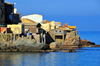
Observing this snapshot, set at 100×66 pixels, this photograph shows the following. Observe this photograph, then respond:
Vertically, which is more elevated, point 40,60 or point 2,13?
point 2,13

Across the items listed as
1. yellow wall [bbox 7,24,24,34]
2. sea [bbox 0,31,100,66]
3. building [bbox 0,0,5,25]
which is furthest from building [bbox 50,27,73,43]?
sea [bbox 0,31,100,66]

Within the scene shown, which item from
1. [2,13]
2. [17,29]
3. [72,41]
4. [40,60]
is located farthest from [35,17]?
[40,60]

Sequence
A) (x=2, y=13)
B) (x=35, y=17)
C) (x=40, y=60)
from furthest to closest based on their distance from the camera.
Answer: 1. (x=35, y=17)
2. (x=2, y=13)
3. (x=40, y=60)

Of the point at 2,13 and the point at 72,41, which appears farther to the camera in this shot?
the point at 72,41

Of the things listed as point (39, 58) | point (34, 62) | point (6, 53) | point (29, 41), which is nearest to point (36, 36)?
point (29, 41)

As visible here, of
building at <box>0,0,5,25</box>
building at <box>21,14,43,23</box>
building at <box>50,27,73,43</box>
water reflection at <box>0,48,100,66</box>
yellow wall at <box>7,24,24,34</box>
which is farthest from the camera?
building at <box>21,14,43,23</box>

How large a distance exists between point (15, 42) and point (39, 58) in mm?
12321

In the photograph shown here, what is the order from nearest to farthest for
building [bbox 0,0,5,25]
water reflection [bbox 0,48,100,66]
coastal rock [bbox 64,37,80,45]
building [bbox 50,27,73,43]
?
water reflection [bbox 0,48,100,66]
building [bbox 0,0,5,25]
coastal rock [bbox 64,37,80,45]
building [bbox 50,27,73,43]

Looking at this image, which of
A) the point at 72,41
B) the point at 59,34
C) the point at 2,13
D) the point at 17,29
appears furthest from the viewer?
the point at 59,34

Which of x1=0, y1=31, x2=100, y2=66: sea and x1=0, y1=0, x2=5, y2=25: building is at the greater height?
x1=0, y1=0, x2=5, y2=25: building

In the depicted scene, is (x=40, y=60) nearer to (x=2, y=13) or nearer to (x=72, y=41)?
(x=2, y=13)

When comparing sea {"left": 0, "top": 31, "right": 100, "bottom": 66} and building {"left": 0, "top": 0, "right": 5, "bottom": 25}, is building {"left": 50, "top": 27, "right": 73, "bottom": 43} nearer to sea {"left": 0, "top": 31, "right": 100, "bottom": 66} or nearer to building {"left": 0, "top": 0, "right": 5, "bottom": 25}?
building {"left": 0, "top": 0, "right": 5, "bottom": 25}

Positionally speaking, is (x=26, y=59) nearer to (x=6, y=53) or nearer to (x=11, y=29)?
(x=6, y=53)

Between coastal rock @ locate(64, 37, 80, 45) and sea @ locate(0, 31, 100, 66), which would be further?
coastal rock @ locate(64, 37, 80, 45)
